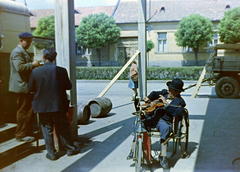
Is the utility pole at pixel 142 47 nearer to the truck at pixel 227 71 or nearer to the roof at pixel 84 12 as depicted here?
the truck at pixel 227 71

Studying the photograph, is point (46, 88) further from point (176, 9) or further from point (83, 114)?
point (176, 9)

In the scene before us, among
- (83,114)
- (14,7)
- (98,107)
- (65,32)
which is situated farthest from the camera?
(98,107)

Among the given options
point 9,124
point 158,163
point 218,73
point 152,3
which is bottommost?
point 158,163

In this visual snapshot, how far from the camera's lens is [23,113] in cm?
485

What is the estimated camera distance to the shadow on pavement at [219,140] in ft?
14.4

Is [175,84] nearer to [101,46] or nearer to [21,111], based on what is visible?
[21,111]

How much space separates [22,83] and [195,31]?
25322 millimetres

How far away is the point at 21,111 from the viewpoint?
15.9 ft

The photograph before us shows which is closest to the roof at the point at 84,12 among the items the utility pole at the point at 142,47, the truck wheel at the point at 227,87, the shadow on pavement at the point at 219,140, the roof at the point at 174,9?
the roof at the point at 174,9

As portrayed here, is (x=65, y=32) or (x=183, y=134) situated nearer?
(x=183, y=134)

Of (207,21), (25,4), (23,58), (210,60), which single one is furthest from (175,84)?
(207,21)

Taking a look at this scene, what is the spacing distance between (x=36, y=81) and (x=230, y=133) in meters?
4.35

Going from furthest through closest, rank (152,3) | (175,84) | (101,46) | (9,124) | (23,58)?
(152,3) → (101,46) → (9,124) → (23,58) → (175,84)

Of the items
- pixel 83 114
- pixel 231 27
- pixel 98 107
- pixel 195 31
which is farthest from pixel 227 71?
pixel 195 31
